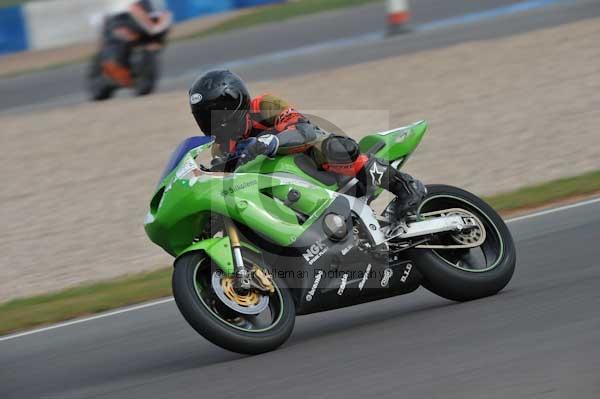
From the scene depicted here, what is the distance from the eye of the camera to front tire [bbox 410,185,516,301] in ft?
19.3

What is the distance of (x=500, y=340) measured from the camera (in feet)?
16.7

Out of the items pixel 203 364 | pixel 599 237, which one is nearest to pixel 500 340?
pixel 203 364

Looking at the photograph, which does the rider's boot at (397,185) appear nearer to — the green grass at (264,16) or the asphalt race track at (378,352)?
the asphalt race track at (378,352)

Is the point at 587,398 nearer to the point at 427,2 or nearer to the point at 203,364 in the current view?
the point at 203,364

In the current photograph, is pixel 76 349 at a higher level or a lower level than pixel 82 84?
higher

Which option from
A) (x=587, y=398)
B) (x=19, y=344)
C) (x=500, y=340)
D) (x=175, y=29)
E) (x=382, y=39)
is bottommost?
(x=175, y=29)

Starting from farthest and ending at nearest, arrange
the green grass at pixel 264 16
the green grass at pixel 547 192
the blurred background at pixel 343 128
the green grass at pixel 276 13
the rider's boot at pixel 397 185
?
1. the green grass at pixel 276 13
2. the green grass at pixel 264 16
3. the green grass at pixel 547 192
4. the rider's boot at pixel 397 185
5. the blurred background at pixel 343 128

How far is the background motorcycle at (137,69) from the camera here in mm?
15672

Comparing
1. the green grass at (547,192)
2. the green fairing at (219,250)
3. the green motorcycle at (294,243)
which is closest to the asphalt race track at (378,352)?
the green motorcycle at (294,243)

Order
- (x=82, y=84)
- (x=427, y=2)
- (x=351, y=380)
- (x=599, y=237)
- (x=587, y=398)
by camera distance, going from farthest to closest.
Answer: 1. (x=427, y=2)
2. (x=82, y=84)
3. (x=599, y=237)
4. (x=351, y=380)
5. (x=587, y=398)

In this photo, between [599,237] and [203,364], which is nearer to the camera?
[203,364]

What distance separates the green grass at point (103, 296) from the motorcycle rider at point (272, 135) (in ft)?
7.26

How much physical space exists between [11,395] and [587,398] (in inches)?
115

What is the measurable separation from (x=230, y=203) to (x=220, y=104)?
55cm
